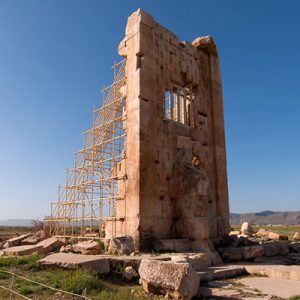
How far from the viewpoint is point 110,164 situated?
16.9 meters

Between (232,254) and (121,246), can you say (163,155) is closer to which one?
(121,246)

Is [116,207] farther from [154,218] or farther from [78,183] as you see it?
[78,183]

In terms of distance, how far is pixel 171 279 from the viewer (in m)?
6.90

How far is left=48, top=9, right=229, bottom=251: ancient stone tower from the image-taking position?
1277cm

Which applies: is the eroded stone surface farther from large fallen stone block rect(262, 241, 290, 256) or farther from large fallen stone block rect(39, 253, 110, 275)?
large fallen stone block rect(262, 241, 290, 256)

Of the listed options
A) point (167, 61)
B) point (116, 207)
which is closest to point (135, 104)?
point (167, 61)

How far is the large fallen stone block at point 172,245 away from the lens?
39.5ft

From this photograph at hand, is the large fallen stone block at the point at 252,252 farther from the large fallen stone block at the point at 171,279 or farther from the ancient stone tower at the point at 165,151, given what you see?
the large fallen stone block at the point at 171,279

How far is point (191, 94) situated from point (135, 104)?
3.94 m

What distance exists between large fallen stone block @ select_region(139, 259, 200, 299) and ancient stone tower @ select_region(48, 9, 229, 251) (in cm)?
480

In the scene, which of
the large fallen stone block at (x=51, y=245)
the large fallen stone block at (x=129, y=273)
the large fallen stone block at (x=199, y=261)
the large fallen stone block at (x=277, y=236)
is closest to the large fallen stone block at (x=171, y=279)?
the large fallen stone block at (x=129, y=273)

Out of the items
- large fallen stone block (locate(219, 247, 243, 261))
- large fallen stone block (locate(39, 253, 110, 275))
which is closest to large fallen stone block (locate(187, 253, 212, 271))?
large fallen stone block (locate(219, 247, 243, 261))

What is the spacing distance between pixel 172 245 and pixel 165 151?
3.70 meters

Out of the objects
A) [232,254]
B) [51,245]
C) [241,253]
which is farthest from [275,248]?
[51,245]
